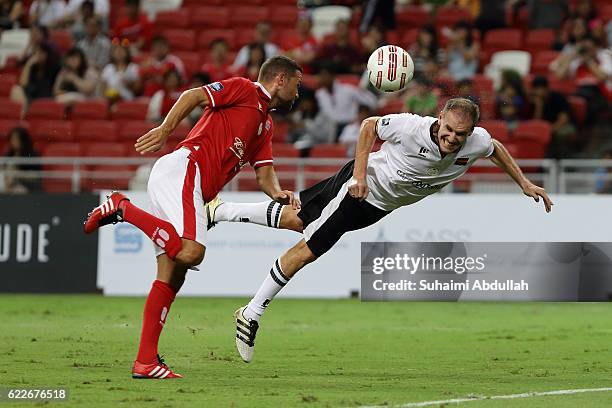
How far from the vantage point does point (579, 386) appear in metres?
8.79

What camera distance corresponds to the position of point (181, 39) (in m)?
23.7

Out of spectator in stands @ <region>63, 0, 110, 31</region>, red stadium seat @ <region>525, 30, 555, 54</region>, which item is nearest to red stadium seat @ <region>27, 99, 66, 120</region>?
spectator in stands @ <region>63, 0, 110, 31</region>

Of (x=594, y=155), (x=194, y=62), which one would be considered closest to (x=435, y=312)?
(x=594, y=155)

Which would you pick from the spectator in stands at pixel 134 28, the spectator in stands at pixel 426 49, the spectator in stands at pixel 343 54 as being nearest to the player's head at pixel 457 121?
the spectator in stands at pixel 426 49

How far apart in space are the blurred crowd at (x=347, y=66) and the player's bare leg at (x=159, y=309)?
33.0 feet

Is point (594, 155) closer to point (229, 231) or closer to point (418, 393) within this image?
point (229, 231)

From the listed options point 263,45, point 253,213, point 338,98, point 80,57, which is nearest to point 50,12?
point 80,57

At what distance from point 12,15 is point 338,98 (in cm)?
840

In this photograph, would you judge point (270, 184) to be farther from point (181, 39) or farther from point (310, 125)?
point (181, 39)

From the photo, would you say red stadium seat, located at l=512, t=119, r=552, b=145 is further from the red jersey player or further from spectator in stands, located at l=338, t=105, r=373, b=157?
the red jersey player

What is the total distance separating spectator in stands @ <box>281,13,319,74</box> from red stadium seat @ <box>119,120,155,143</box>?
3.02m

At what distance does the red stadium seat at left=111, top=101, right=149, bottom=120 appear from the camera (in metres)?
20.9

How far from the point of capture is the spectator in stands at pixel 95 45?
2280 cm

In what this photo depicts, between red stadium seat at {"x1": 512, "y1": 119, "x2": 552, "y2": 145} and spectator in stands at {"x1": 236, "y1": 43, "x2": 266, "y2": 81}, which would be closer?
red stadium seat at {"x1": 512, "y1": 119, "x2": 552, "y2": 145}
